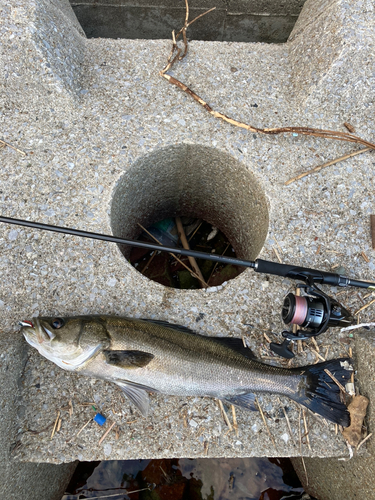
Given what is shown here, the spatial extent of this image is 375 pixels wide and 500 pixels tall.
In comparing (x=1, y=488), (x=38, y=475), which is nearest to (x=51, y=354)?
(x=1, y=488)

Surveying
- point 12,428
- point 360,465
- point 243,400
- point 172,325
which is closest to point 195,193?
point 172,325

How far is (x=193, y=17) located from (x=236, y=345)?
373cm

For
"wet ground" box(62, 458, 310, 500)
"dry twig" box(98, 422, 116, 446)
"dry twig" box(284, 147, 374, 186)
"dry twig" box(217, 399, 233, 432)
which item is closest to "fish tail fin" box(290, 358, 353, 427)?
"dry twig" box(217, 399, 233, 432)

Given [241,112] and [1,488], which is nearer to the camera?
[1,488]

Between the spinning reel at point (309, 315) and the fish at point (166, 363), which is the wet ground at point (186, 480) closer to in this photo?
the fish at point (166, 363)

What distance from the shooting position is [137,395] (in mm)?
1940

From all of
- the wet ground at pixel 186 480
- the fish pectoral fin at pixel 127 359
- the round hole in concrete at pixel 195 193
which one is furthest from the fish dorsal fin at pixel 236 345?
the wet ground at pixel 186 480

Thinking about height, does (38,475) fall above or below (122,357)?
below

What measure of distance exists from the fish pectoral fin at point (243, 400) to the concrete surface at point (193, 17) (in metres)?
3.97

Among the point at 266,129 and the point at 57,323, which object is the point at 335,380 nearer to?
the point at 57,323

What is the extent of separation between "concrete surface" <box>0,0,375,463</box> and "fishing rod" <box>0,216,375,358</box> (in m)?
0.18

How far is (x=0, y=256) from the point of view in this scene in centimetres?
221

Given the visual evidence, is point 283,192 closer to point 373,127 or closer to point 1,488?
A: point 373,127

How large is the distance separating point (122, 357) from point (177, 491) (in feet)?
6.65
